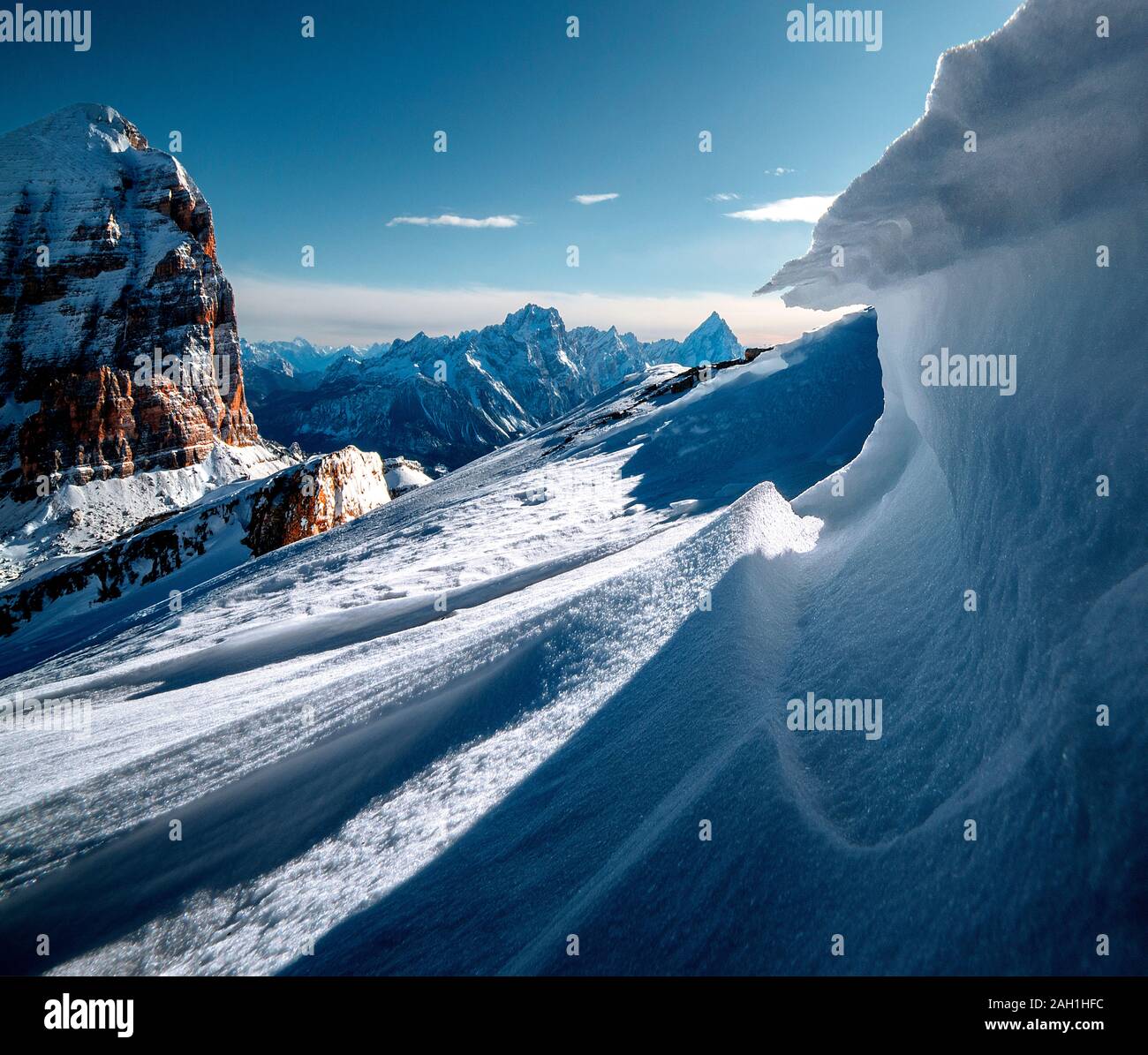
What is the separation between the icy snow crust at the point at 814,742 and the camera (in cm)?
227

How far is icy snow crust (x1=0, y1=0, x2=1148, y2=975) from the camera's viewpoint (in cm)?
227

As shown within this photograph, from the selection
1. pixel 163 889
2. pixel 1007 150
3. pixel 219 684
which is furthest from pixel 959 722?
pixel 219 684

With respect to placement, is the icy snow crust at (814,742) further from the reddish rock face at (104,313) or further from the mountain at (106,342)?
the reddish rock face at (104,313)

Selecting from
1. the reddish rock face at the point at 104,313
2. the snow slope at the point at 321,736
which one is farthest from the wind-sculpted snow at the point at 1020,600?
the reddish rock face at the point at 104,313

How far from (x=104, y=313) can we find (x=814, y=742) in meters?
124

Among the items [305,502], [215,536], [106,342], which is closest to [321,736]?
[305,502]

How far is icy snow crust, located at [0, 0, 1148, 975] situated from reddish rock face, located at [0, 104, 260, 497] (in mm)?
104233

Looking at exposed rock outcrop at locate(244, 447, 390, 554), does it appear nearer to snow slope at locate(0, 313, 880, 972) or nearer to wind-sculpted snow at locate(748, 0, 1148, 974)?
snow slope at locate(0, 313, 880, 972)

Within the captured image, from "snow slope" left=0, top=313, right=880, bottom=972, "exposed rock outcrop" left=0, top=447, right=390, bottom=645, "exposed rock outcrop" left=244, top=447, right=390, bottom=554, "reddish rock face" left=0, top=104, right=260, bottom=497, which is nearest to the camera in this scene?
"snow slope" left=0, top=313, right=880, bottom=972

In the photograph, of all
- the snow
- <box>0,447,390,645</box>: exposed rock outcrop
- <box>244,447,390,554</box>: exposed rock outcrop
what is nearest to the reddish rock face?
the snow

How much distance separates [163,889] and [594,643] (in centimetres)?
338

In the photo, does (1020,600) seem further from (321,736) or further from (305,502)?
(305,502)

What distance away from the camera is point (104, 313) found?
91375 millimetres
